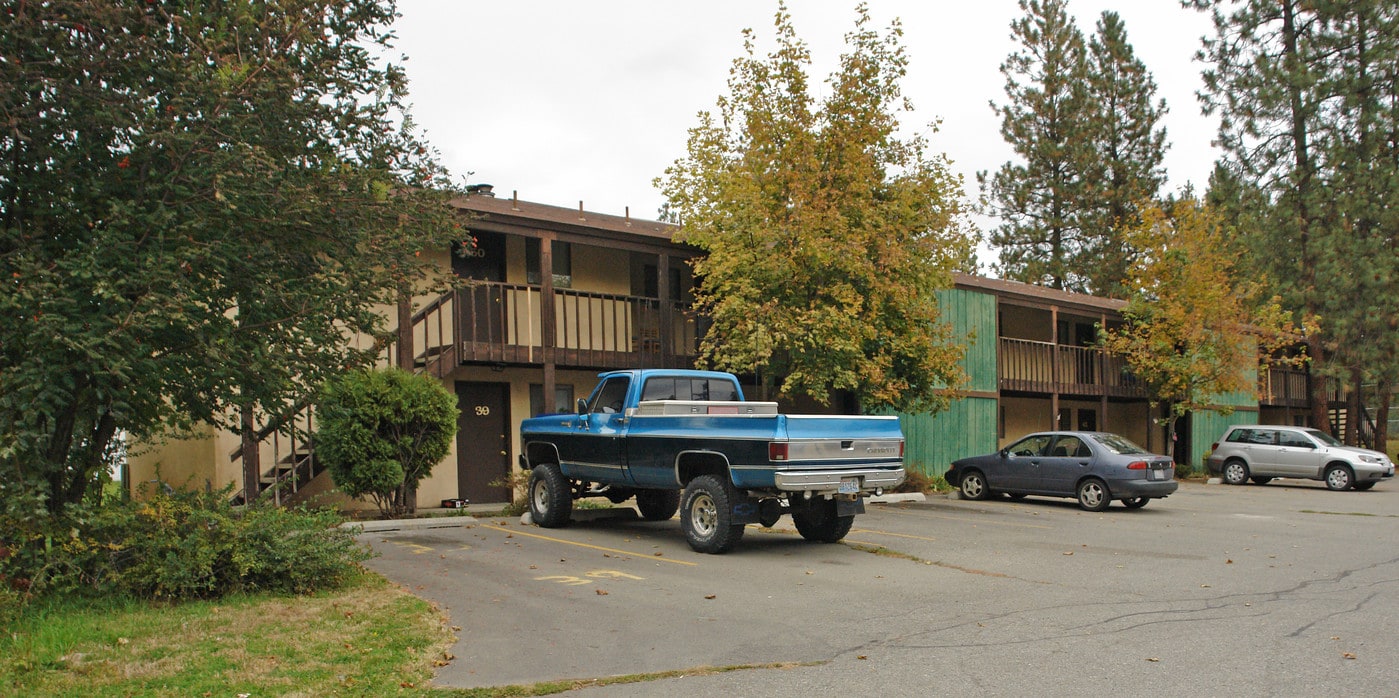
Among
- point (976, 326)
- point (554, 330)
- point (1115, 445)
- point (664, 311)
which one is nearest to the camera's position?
point (554, 330)

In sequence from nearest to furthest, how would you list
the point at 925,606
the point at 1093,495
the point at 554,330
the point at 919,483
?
the point at 925,606 → the point at 554,330 → the point at 1093,495 → the point at 919,483

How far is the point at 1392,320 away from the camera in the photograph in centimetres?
3562

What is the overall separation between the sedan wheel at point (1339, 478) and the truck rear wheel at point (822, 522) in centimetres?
1893

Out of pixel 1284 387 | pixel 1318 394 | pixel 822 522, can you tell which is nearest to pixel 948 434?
pixel 822 522

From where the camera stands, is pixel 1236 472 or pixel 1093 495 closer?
pixel 1093 495

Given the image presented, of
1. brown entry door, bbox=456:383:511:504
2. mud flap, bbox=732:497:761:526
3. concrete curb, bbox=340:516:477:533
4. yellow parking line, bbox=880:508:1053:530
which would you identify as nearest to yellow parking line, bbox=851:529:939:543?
yellow parking line, bbox=880:508:1053:530

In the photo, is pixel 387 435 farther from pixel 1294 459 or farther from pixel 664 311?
pixel 1294 459

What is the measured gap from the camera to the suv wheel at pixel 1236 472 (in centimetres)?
2842

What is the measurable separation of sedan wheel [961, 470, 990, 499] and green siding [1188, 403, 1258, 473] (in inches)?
597

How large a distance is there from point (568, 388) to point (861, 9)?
890 cm

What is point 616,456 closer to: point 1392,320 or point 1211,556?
point 1211,556

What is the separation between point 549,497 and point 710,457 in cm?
317

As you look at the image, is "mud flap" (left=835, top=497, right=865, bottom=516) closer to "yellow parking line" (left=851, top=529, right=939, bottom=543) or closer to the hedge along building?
"yellow parking line" (left=851, top=529, right=939, bottom=543)

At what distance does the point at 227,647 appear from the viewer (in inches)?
287
